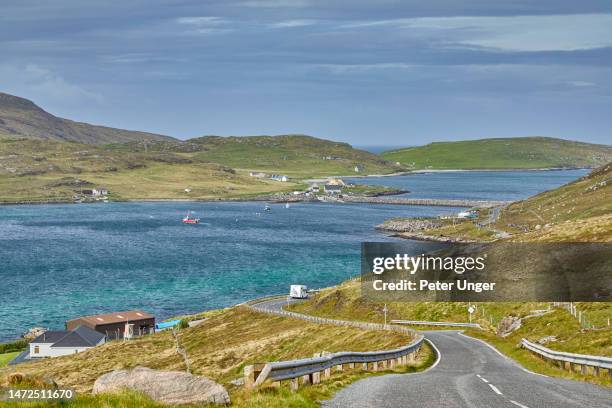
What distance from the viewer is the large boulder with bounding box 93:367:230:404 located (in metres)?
16.2

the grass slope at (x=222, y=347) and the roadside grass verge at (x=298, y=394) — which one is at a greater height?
the roadside grass verge at (x=298, y=394)

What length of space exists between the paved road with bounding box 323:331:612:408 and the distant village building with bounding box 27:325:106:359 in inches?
2626

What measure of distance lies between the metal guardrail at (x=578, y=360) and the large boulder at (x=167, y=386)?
15.6 m

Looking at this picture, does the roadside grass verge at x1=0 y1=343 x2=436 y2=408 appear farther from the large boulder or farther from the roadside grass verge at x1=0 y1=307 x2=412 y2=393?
the roadside grass verge at x1=0 y1=307 x2=412 y2=393

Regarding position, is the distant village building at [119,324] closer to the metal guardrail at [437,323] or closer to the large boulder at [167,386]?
the metal guardrail at [437,323]

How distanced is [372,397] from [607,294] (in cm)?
4309

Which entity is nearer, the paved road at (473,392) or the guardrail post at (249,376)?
the guardrail post at (249,376)

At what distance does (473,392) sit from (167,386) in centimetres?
988

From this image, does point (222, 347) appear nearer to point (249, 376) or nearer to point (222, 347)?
point (222, 347)

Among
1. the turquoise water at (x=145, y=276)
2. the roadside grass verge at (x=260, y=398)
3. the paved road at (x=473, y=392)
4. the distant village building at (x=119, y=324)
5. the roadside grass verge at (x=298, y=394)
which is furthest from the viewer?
the turquoise water at (x=145, y=276)

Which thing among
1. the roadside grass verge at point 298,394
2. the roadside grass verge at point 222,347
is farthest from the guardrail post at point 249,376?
the roadside grass verge at point 222,347

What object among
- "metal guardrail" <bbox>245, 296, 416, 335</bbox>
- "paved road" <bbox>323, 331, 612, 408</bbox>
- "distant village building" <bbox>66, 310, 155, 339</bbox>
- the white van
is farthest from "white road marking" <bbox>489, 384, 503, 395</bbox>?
the white van

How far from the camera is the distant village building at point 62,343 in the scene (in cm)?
8650

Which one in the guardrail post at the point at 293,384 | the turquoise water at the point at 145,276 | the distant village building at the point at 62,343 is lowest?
the distant village building at the point at 62,343
